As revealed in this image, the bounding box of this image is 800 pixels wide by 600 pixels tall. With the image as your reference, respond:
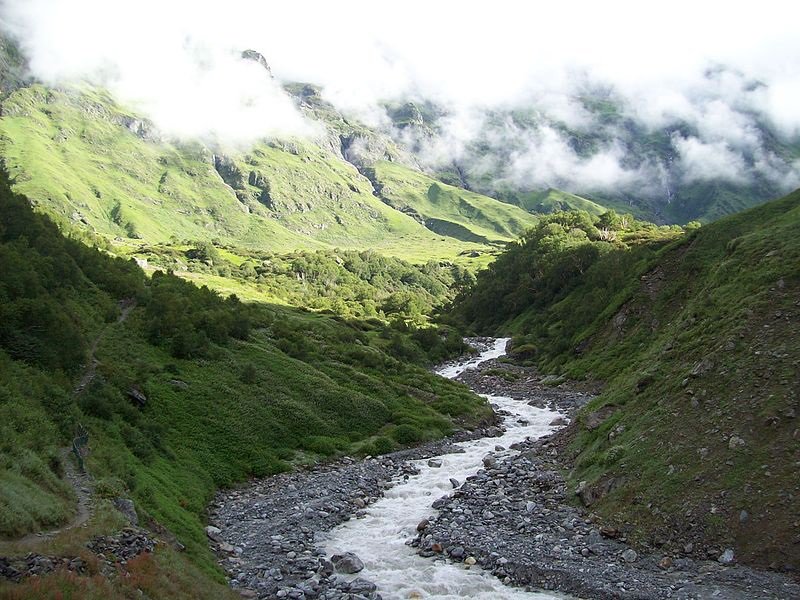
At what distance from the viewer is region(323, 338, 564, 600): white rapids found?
23.9m

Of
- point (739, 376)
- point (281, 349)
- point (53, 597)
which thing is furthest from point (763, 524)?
point (281, 349)

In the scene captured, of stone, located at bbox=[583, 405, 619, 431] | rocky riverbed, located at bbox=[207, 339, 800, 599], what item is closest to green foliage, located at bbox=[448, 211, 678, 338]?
stone, located at bbox=[583, 405, 619, 431]

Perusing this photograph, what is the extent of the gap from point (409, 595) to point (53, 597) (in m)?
13.9

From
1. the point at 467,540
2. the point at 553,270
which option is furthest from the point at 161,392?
Answer: the point at 553,270

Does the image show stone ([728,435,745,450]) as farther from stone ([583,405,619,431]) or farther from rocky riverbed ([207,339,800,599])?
stone ([583,405,619,431])

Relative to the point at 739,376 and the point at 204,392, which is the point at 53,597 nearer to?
the point at 739,376

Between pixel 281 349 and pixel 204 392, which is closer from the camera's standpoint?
A: pixel 204 392

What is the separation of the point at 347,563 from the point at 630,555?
12.1 metres

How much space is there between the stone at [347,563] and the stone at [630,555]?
37.1 feet

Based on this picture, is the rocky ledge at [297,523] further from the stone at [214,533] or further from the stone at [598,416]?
the stone at [598,416]

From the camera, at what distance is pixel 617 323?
78.6 meters

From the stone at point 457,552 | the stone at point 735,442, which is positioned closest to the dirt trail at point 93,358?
the stone at point 457,552

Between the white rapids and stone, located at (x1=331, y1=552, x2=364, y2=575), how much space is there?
32 centimetres

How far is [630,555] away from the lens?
79.1 feet
